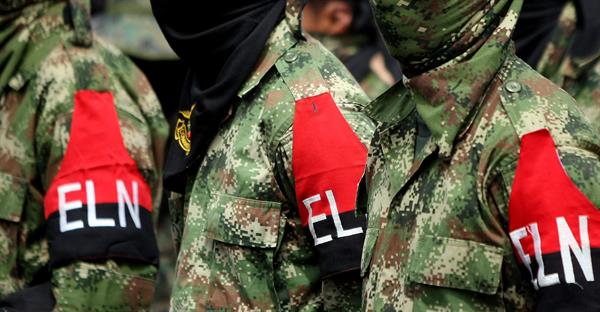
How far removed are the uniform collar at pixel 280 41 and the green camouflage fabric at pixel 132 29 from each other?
351cm

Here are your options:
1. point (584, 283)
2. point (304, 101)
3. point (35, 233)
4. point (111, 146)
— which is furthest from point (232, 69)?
point (584, 283)

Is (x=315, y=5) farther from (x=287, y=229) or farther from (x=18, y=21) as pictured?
(x=287, y=229)

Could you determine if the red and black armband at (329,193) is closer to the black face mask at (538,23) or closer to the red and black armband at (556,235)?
the red and black armband at (556,235)

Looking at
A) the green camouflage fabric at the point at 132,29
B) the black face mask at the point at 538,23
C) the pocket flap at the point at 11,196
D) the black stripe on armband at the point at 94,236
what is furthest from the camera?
the green camouflage fabric at the point at 132,29

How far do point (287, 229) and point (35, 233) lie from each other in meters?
1.35

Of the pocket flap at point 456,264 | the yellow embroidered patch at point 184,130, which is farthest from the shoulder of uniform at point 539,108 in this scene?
the yellow embroidered patch at point 184,130

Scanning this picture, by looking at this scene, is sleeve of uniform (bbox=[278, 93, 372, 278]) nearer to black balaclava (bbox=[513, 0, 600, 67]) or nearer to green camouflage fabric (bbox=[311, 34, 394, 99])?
black balaclava (bbox=[513, 0, 600, 67])

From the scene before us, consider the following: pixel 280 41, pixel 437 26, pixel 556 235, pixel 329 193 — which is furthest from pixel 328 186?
pixel 556 235

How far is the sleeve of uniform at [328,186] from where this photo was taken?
400 centimetres

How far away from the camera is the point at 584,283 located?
2.94 metres

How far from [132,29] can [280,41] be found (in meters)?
3.99

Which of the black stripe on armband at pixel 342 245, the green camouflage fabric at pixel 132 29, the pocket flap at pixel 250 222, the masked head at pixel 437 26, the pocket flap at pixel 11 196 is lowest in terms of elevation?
the black stripe on armband at pixel 342 245

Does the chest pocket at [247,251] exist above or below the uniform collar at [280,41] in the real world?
below

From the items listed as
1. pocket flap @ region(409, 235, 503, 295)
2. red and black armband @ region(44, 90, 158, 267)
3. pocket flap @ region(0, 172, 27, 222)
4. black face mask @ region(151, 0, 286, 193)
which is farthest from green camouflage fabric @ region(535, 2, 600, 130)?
pocket flap @ region(409, 235, 503, 295)
